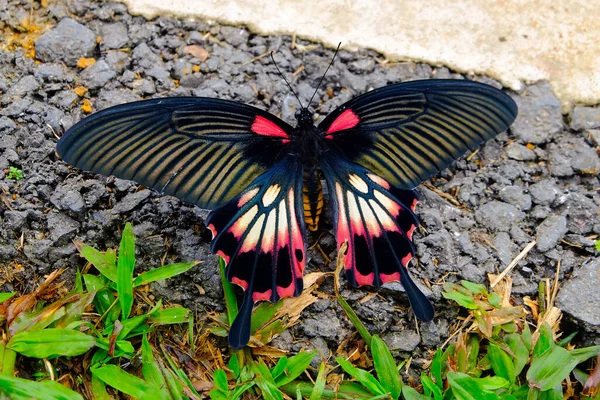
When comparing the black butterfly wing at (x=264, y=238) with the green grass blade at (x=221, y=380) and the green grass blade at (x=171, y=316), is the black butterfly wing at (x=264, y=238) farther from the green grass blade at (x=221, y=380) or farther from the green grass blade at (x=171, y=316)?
the green grass blade at (x=171, y=316)

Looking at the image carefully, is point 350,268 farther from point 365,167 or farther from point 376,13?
point 376,13

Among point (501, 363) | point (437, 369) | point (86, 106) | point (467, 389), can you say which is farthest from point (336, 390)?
point (86, 106)

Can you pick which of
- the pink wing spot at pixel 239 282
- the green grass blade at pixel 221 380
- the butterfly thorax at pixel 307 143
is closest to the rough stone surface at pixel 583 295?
Result: the butterfly thorax at pixel 307 143

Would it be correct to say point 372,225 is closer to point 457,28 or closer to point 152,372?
point 152,372

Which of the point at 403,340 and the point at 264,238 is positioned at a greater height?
the point at 264,238

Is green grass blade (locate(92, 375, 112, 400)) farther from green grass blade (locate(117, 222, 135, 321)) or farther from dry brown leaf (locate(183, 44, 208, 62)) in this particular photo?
dry brown leaf (locate(183, 44, 208, 62))

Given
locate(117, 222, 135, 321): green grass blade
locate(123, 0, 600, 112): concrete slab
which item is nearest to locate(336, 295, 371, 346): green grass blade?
locate(117, 222, 135, 321): green grass blade

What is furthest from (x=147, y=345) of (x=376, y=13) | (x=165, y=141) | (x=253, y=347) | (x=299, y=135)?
(x=376, y=13)
